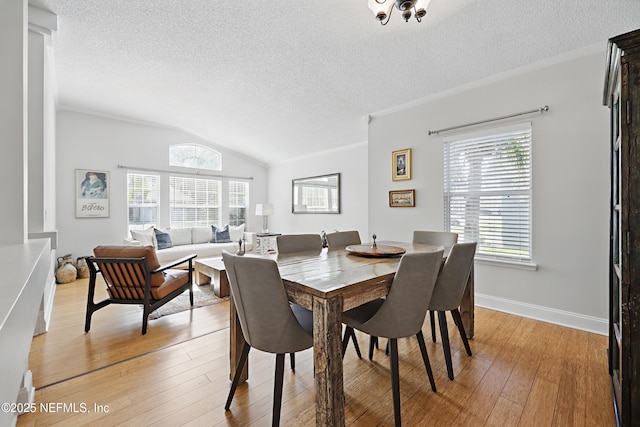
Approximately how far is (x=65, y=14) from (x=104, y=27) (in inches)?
11.6

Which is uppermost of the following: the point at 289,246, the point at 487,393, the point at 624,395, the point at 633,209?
the point at 633,209

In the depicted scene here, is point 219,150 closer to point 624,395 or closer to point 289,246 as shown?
point 289,246

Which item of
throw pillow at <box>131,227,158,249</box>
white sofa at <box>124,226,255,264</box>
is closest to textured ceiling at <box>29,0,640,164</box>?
throw pillow at <box>131,227,158,249</box>

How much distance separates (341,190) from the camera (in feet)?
18.8

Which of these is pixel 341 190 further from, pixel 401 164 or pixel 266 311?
pixel 266 311

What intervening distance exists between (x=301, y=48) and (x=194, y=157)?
4.42 meters

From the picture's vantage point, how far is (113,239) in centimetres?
533

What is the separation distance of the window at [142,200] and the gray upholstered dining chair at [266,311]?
5303 millimetres

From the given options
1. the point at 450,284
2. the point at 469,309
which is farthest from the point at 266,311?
the point at 469,309

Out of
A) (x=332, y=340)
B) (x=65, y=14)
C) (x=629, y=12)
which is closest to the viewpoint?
(x=332, y=340)

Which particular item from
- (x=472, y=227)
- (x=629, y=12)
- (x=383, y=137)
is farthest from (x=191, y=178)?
(x=629, y=12)

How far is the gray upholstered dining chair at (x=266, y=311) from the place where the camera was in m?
1.32

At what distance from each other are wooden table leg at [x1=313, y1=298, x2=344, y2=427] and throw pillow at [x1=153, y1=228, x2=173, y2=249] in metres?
4.98

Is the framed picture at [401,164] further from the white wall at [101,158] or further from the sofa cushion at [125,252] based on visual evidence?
the white wall at [101,158]
